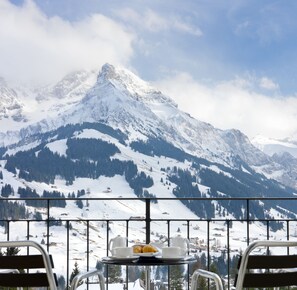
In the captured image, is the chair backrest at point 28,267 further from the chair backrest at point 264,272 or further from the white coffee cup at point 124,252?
the chair backrest at point 264,272

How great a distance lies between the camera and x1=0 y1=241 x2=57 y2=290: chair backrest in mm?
2676

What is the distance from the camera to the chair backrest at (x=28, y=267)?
8.78ft

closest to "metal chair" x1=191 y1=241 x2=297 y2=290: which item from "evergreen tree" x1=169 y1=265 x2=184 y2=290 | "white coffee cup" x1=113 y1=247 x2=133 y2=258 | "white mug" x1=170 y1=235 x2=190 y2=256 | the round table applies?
the round table

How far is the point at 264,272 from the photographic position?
2719 millimetres

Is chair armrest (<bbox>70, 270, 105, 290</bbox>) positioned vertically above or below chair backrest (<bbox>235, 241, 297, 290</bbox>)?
below

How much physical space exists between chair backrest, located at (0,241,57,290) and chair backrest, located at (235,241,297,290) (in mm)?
808

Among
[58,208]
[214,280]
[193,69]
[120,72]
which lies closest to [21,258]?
[214,280]

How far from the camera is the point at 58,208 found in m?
79.2

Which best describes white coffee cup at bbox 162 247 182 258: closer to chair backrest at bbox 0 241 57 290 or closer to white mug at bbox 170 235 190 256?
white mug at bbox 170 235 190 256

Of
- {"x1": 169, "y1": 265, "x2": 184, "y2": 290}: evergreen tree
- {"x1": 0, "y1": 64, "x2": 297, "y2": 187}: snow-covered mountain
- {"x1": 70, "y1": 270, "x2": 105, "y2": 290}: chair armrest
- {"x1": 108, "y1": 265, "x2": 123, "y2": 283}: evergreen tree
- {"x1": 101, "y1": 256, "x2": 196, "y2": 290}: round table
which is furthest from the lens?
{"x1": 0, "y1": 64, "x2": 297, "y2": 187}: snow-covered mountain

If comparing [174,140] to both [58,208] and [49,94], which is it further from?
[58,208]

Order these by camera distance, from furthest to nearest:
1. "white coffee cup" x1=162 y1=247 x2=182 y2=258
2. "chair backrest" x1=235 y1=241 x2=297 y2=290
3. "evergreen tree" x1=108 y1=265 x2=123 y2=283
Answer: "evergreen tree" x1=108 y1=265 x2=123 y2=283
"white coffee cup" x1=162 y1=247 x2=182 y2=258
"chair backrest" x1=235 y1=241 x2=297 y2=290

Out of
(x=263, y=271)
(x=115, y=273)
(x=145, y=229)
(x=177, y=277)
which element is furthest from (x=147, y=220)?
(x=115, y=273)

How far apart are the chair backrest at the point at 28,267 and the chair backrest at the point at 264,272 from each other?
0.81 meters
